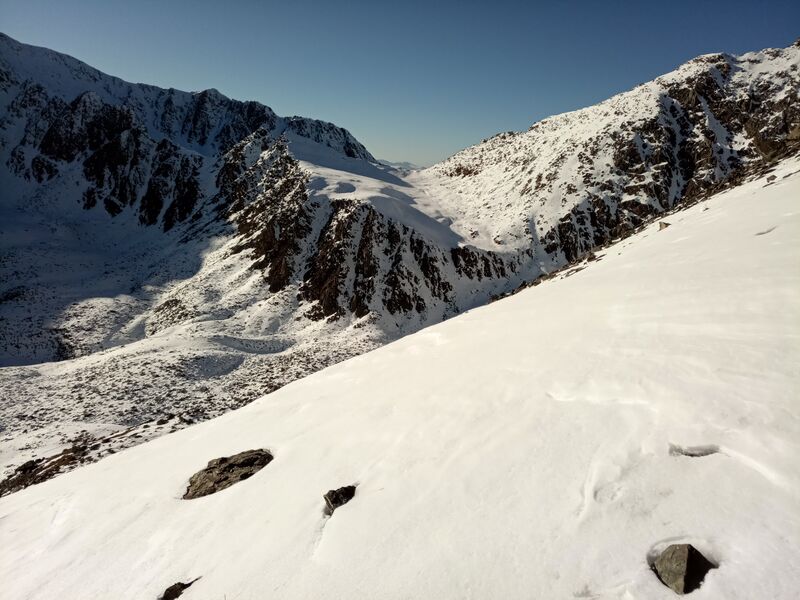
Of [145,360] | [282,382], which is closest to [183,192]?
[145,360]

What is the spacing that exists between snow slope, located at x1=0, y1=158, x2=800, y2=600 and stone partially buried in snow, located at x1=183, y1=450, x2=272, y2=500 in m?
0.37

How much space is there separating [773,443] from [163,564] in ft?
27.1

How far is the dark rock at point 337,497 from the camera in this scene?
582 cm

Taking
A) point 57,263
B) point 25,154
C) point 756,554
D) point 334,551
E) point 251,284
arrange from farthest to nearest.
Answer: point 25,154
point 57,263
point 251,284
point 334,551
point 756,554

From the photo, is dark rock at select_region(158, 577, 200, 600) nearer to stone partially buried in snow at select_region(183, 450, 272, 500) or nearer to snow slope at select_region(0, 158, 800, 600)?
snow slope at select_region(0, 158, 800, 600)

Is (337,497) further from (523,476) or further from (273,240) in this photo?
(273,240)

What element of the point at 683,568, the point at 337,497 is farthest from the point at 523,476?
the point at 337,497

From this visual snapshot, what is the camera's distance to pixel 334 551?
196 inches

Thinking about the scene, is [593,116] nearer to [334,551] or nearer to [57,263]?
[334,551]

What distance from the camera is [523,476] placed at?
477 cm

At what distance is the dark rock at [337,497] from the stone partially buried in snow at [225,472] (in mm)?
2834

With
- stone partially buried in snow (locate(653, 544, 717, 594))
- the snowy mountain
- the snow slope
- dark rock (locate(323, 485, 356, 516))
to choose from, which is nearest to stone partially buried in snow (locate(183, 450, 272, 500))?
the snow slope

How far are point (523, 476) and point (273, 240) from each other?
45.0m

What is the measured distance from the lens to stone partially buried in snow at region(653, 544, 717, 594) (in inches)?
119
